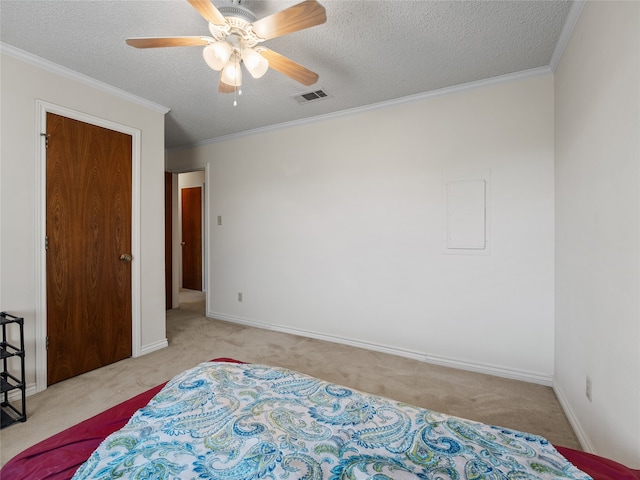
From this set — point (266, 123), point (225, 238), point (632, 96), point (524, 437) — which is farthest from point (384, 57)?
point (225, 238)

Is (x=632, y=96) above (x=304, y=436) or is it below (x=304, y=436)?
above

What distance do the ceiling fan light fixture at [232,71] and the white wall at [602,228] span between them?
1.84 m

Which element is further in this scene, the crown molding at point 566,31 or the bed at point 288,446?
the crown molding at point 566,31

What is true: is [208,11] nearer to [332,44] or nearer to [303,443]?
[332,44]

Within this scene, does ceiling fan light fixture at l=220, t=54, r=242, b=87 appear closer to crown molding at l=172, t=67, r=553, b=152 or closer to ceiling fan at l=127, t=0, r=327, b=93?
ceiling fan at l=127, t=0, r=327, b=93

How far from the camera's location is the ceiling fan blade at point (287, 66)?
6.06 feet

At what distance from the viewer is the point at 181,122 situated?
376 cm

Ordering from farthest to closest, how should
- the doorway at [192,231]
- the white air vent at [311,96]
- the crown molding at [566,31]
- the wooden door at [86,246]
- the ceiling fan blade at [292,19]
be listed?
the doorway at [192,231]
the white air vent at [311,96]
the wooden door at [86,246]
the crown molding at [566,31]
the ceiling fan blade at [292,19]

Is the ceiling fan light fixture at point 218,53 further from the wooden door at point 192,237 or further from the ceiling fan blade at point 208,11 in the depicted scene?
the wooden door at point 192,237

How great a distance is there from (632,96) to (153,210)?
142 inches

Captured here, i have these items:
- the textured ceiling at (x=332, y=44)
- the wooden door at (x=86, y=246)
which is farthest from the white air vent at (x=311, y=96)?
the wooden door at (x=86, y=246)

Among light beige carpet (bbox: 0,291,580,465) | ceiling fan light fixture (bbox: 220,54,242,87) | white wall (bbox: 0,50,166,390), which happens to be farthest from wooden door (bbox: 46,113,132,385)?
ceiling fan light fixture (bbox: 220,54,242,87)

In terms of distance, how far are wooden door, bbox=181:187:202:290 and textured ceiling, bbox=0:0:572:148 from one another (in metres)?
3.67

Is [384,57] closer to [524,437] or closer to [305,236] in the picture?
[305,236]
